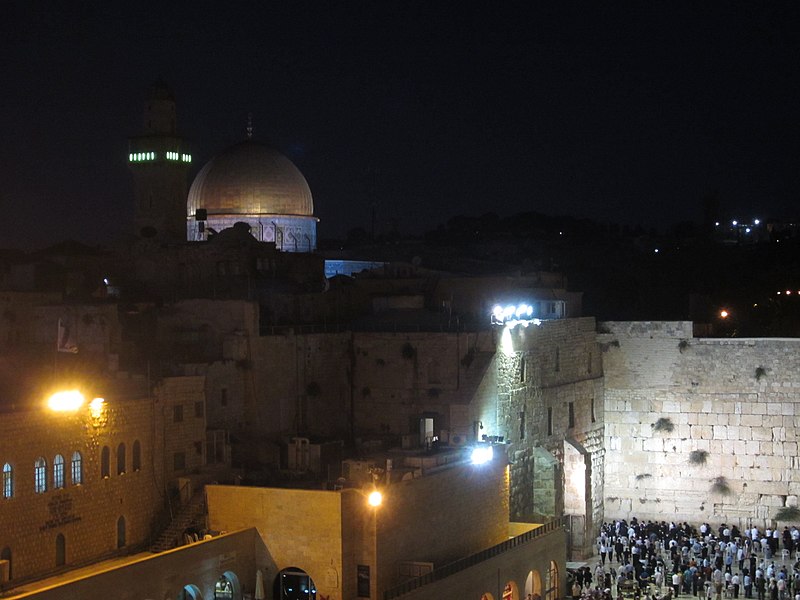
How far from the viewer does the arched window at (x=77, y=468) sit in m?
26.2

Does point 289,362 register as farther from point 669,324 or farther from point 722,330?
point 722,330

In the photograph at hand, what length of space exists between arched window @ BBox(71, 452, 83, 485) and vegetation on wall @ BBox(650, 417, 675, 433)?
2034cm

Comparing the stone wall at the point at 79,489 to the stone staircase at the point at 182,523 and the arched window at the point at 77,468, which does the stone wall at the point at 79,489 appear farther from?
the stone staircase at the point at 182,523

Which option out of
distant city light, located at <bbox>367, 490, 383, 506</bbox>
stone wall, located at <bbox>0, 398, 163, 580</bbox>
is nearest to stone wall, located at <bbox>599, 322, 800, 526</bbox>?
distant city light, located at <bbox>367, 490, 383, 506</bbox>

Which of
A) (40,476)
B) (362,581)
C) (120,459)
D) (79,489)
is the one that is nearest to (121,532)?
(120,459)

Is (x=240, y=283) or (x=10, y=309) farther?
(x=240, y=283)

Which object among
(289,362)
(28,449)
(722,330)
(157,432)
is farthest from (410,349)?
(722,330)

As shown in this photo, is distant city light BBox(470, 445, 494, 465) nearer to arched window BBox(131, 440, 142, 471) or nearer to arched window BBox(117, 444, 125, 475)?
arched window BBox(131, 440, 142, 471)

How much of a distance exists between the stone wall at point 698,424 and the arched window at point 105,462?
19.0m

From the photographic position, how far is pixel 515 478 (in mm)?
36906

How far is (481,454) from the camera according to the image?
32656 mm

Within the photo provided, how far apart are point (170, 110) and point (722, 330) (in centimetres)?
1978

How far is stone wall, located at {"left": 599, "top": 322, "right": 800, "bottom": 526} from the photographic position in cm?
4066

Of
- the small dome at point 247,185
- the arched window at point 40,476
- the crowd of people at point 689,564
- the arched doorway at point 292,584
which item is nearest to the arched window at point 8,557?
the arched window at point 40,476
